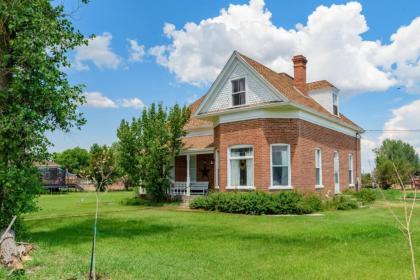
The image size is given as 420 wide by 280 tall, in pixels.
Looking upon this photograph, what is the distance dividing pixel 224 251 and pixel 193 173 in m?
15.9

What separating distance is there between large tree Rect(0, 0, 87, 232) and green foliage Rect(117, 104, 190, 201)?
12.2 m

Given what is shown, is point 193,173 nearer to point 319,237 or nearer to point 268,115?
point 268,115

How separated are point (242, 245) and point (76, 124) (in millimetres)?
5109

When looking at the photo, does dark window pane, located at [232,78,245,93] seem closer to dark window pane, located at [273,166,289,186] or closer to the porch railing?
dark window pane, located at [273,166,289,186]

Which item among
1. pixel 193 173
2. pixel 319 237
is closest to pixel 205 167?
pixel 193 173

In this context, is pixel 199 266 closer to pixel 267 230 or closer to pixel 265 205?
pixel 267 230

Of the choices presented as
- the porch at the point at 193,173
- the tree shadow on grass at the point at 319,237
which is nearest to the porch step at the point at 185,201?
the porch at the point at 193,173

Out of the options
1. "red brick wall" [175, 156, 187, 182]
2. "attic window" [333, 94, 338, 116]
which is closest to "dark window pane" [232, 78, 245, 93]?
"red brick wall" [175, 156, 187, 182]

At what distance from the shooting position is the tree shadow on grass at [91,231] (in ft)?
32.9

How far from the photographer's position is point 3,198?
8.47 m

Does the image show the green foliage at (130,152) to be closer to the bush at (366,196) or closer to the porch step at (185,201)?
the porch step at (185,201)

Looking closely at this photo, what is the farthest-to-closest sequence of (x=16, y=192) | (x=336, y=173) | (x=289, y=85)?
(x=336, y=173) < (x=289, y=85) < (x=16, y=192)

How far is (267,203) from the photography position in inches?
639

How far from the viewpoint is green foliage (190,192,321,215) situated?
1620 cm
